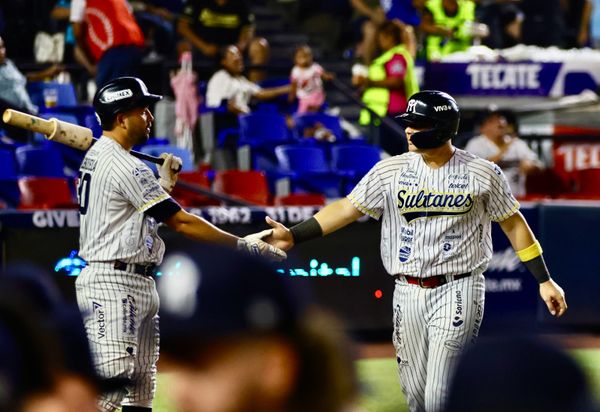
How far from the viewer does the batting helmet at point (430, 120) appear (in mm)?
6723

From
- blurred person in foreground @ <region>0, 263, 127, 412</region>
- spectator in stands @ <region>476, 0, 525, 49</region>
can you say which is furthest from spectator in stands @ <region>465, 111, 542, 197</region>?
blurred person in foreground @ <region>0, 263, 127, 412</region>

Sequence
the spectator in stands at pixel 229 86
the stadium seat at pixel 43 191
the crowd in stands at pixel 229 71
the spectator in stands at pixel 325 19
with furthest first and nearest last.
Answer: the spectator in stands at pixel 325 19 → the spectator in stands at pixel 229 86 → the crowd in stands at pixel 229 71 → the stadium seat at pixel 43 191

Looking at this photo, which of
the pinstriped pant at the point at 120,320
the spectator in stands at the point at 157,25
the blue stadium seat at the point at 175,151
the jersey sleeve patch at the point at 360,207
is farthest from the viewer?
the spectator in stands at the point at 157,25

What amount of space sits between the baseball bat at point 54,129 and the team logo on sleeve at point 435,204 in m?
1.37

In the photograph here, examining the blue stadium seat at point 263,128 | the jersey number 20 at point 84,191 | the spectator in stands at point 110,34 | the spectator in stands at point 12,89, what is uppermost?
the spectator in stands at point 110,34

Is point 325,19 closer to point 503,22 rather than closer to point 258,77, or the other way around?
point 503,22

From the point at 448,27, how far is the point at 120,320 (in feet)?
37.0

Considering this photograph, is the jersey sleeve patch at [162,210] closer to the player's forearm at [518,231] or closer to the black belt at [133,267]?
the black belt at [133,267]

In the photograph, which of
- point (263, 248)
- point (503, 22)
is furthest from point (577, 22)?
point (263, 248)

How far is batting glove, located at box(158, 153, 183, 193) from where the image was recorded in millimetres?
7035

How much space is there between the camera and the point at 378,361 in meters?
10.6

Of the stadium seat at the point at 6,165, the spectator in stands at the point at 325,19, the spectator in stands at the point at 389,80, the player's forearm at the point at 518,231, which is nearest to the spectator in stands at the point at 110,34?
the stadium seat at the point at 6,165

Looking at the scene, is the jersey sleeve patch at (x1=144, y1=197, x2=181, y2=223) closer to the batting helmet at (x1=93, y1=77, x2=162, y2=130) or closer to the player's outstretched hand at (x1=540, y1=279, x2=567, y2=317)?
the batting helmet at (x1=93, y1=77, x2=162, y2=130)

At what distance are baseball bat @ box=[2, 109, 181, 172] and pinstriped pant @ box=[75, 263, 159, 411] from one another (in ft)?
2.46
